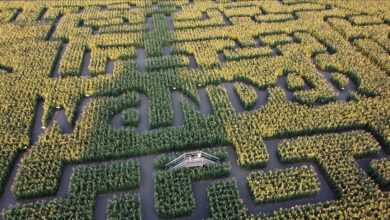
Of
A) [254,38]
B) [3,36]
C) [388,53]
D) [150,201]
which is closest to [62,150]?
[150,201]

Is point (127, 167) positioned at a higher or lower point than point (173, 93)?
lower

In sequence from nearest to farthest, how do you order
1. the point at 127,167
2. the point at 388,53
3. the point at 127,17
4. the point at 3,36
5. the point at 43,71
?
1. the point at 127,167
2. the point at 43,71
3. the point at 388,53
4. the point at 3,36
5. the point at 127,17

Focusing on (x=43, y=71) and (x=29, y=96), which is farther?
(x=43, y=71)

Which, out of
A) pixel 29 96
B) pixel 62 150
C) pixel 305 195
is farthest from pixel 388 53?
pixel 29 96

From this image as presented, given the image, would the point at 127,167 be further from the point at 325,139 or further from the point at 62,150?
the point at 325,139

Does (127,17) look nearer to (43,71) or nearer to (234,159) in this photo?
(43,71)

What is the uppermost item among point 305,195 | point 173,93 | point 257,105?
point 173,93

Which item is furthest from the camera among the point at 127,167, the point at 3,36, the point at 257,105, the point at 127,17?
the point at 127,17
